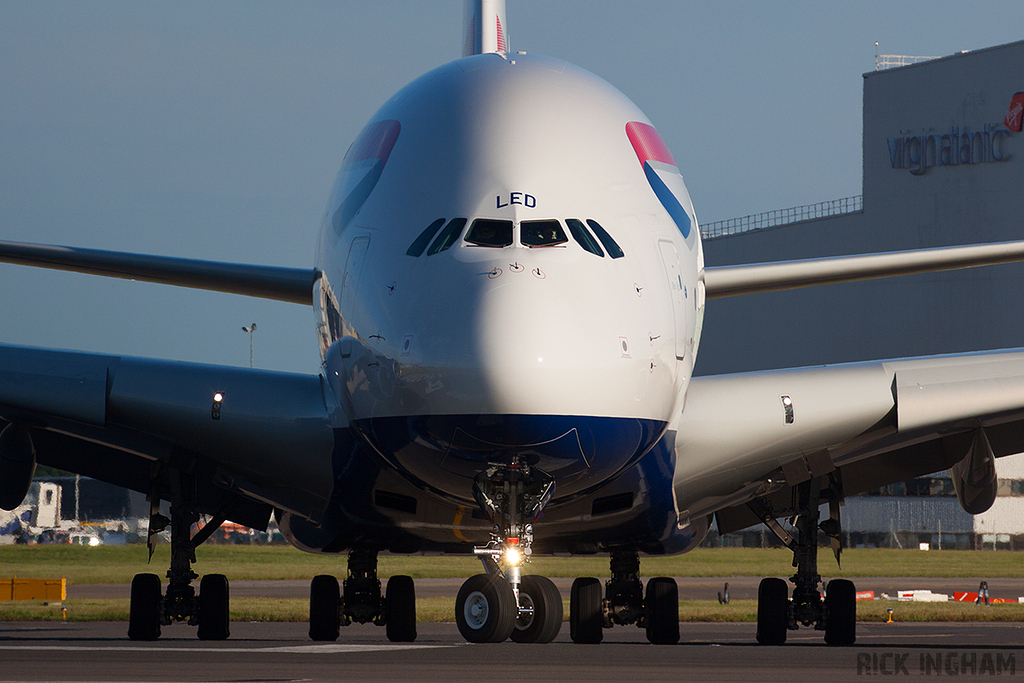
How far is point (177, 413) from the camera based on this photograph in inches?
569

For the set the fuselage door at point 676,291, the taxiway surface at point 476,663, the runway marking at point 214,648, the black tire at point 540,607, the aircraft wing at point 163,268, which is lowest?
the runway marking at point 214,648

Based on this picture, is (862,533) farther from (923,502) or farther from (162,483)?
(162,483)

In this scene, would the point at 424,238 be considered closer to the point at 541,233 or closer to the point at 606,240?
the point at 541,233

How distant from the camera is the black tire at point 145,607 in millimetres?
16188

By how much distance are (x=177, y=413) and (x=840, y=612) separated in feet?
24.6

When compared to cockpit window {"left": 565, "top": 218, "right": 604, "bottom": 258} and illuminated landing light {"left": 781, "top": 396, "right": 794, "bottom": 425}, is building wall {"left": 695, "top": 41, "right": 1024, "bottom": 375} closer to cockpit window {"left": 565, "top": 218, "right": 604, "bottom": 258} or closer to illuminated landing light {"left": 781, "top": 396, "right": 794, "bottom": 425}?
illuminated landing light {"left": 781, "top": 396, "right": 794, "bottom": 425}

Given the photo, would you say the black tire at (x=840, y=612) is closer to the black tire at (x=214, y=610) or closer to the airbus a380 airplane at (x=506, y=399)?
the airbus a380 airplane at (x=506, y=399)

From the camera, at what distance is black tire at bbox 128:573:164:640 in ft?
53.1

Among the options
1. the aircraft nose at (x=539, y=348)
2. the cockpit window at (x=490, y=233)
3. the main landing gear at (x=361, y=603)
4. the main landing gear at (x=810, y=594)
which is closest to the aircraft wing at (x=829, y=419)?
the main landing gear at (x=810, y=594)

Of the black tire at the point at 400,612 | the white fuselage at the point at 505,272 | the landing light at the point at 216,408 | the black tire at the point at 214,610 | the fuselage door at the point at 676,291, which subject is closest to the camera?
the white fuselage at the point at 505,272

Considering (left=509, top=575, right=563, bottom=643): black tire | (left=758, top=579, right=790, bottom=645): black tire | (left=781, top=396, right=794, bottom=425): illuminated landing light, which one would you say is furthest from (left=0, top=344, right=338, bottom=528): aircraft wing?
(left=758, top=579, right=790, bottom=645): black tire

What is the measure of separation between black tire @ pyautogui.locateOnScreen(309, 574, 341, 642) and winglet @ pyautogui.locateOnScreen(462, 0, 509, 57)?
22.4ft

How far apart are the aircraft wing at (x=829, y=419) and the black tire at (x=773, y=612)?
1.04 metres

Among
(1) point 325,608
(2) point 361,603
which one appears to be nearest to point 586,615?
(2) point 361,603
